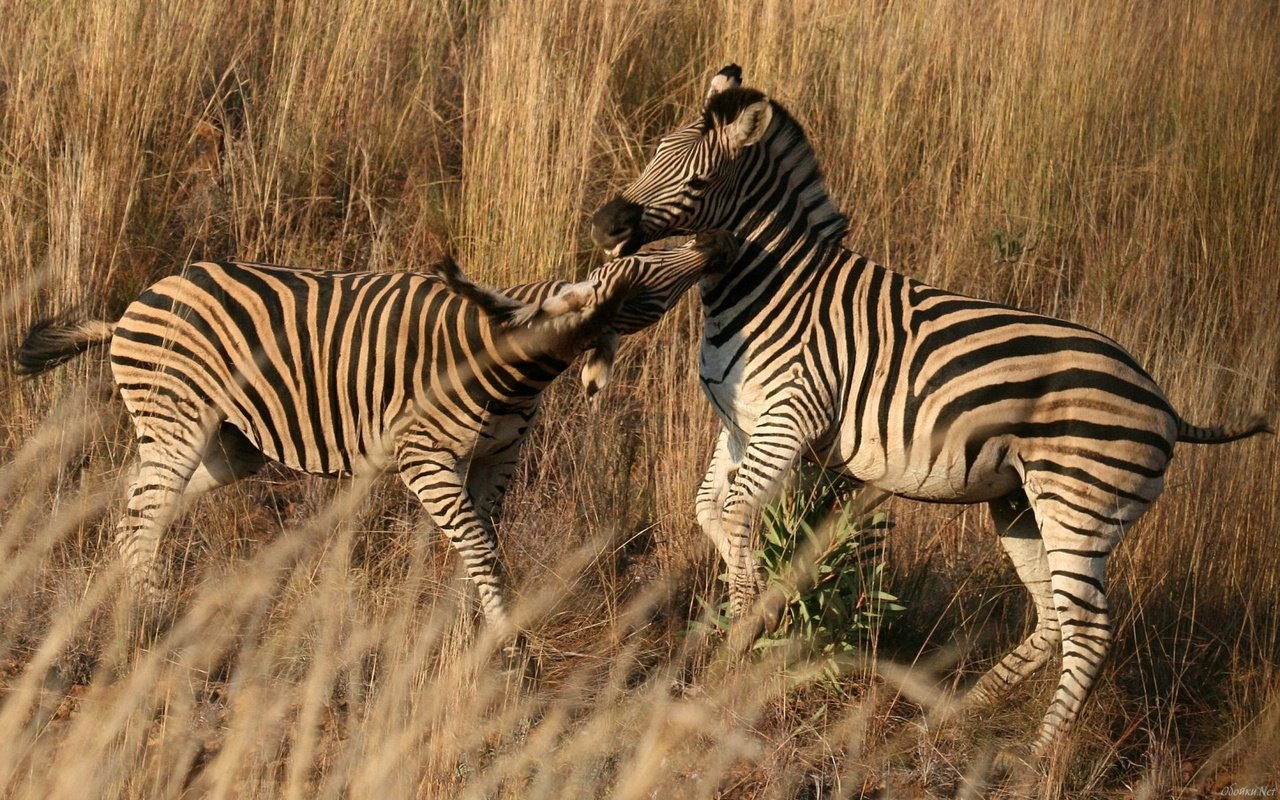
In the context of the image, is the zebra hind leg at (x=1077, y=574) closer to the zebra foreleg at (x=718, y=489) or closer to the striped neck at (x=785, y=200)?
the zebra foreleg at (x=718, y=489)

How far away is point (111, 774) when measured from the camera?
362cm

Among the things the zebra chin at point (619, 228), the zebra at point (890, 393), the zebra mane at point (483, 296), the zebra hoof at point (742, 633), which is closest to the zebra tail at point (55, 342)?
the zebra mane at point (483, 296)

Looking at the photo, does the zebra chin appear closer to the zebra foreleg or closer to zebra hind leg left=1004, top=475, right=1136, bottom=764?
the zebra foreleg

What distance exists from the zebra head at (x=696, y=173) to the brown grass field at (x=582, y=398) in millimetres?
1205

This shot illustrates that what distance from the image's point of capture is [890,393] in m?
4.89

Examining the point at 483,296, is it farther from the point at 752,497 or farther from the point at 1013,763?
the point at 1013,763

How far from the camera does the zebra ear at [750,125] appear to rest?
16.5 ft

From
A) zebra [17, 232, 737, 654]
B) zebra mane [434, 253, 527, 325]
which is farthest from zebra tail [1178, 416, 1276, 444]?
zebra mane [434, 253, 527, 325]

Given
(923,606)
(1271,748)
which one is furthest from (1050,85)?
(1271,748)

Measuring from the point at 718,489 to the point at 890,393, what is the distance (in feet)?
2.38

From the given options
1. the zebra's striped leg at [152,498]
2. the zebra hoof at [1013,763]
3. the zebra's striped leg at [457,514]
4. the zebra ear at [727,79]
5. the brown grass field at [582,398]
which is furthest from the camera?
the zebra ear at [727,79]

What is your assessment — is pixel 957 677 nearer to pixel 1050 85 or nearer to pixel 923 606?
pixel 923 606

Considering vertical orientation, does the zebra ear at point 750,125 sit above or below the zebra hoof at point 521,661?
above

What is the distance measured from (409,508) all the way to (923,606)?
2159mm
